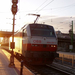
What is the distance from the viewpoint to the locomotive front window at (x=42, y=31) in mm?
11888

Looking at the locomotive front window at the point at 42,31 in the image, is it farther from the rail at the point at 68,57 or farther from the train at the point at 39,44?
the rail at the point at 68,57

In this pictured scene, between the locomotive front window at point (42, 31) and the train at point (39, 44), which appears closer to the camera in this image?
the train at point (39, 44)

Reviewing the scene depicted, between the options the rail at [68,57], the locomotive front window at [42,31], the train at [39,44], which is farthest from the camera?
the rail at [68,57]

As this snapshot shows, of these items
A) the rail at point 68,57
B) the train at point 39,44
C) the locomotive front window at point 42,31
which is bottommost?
the rail at point 68,57

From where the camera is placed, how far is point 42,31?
12117mm

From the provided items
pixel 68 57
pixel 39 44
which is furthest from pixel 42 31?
pixel 68 57

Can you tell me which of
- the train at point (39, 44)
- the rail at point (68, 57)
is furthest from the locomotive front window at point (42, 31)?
the rail at point (68, 57)

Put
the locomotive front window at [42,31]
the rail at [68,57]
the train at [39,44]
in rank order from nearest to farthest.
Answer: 1. the train at [39,44]
2. the locomotive front window at [42,31]
3. the rail at [68,57]

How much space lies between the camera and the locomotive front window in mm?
11888

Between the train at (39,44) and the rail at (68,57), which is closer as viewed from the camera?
the train at (39,44)

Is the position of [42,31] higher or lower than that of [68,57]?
higher

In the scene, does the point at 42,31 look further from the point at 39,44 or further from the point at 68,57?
the point at 68,57

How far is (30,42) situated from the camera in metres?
11.2

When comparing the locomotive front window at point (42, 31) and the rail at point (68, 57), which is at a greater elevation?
the locomotive front window at point (42, 31)
